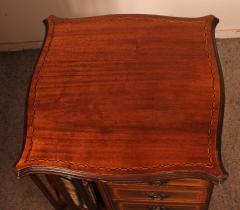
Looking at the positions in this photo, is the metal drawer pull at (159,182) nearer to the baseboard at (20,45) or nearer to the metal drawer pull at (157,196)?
the metal drawer pull at (157,196)

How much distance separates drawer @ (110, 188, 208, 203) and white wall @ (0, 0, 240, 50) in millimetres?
870

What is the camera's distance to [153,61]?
0.94 metres

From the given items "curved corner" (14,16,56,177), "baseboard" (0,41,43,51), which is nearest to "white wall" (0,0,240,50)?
"baseboard" (0,41,43,51)

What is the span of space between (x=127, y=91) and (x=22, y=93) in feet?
2.61

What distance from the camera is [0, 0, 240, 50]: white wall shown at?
146 centimetres

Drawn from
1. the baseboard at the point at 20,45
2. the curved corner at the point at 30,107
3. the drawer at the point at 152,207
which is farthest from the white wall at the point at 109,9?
the drawer at the point at 152,207

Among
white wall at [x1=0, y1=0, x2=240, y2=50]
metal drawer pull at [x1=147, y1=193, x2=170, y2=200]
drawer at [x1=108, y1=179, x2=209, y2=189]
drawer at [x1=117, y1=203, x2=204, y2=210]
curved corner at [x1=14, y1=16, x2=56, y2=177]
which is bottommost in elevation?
drawer at [x1=117, y1=203, x2=204, y2=210]

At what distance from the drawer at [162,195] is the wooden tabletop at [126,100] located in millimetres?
147

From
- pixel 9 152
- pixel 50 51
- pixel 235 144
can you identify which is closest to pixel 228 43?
pixel 235 144

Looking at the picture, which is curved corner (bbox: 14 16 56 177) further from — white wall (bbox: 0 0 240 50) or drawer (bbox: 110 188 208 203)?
white wall (bbox: 0 0 240 50)

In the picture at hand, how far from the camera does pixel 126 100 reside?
2.89ft

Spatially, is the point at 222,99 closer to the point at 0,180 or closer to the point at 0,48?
the point at 0,180

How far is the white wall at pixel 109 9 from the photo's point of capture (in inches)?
57.7

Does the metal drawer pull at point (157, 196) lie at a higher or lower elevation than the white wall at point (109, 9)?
lower
